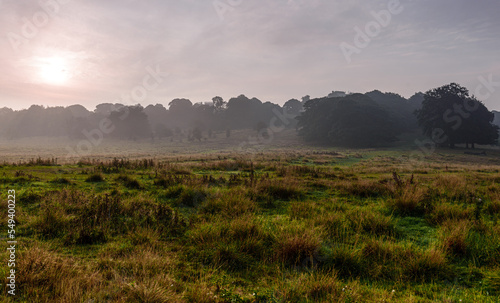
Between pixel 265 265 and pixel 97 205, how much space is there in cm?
461

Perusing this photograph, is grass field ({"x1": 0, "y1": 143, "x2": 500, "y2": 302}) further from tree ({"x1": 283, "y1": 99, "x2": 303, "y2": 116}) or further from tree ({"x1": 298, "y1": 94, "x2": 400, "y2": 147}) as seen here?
tree ({"x1": 283, "y1": 99, "x2": 303, "y2": 116})

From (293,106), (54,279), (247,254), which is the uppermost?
(293,106)

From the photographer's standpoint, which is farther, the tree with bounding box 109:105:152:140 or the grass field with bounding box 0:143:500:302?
the tree with bounding box 109:105:152:140

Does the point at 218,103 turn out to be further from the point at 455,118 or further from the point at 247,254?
the point at 247,254

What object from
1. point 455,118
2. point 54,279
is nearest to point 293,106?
point 455,118

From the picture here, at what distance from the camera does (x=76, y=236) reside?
15.5 feet

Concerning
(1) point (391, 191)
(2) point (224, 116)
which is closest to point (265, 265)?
(1) point (391, 191)

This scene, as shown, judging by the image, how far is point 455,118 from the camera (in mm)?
60750

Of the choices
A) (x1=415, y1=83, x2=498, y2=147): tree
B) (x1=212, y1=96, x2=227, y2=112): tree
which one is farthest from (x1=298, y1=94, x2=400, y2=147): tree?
(x1=212, y1=96, x2=227, y2=112): tree

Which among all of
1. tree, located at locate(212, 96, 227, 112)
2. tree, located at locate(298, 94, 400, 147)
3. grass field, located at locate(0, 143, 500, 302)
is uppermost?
tree, located at locate(212, 96, 227, 112)

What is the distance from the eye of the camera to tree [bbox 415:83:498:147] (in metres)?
60.2

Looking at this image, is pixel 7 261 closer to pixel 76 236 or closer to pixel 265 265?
pixel 76 236

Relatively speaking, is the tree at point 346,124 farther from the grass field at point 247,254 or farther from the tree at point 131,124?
the tree at point 131,124

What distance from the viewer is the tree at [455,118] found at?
60.2m
